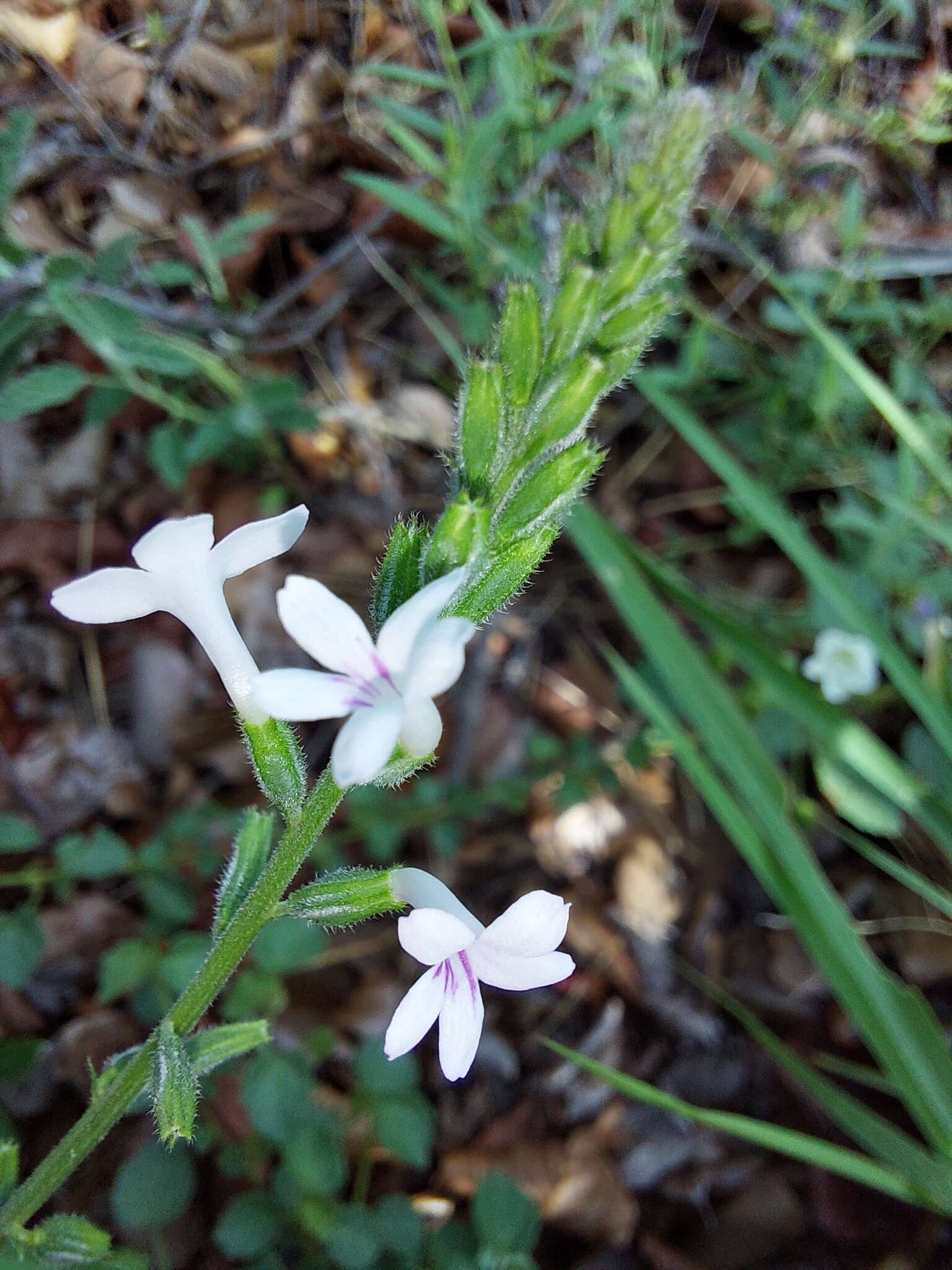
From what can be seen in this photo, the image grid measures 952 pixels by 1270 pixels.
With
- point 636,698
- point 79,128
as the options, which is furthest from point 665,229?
point 79,128

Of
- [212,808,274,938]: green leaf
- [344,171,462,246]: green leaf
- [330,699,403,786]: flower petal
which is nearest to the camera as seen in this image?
[330,699,403,786]: flower petal

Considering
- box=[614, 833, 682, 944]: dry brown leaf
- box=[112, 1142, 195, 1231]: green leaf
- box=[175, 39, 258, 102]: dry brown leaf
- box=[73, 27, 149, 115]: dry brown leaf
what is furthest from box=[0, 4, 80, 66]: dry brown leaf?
box=[614, 833, 682, 944]: dry brown leaf

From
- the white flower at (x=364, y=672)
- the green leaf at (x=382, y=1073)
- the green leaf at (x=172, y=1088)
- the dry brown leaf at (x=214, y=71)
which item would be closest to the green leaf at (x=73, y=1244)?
the green leaf at (x=172, y=1088)

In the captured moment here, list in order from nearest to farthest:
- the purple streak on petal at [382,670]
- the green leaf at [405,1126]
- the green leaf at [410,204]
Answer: the purple streak on petal at [382,670] < the green leaf at [405,1126] < the green leaf at [410,204]

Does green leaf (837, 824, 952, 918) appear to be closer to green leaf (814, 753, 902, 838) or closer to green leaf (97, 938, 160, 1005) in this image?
green leaf (814, 753, 902, 838)

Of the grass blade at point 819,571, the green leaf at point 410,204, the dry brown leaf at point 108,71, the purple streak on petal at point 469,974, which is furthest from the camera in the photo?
the dry brown leaf at point 108,71

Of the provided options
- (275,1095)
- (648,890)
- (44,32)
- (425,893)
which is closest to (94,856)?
(275,1095)

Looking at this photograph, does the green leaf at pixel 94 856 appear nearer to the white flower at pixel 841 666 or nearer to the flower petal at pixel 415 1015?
the flower petal at pixel 415 1015
